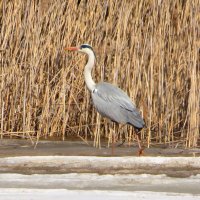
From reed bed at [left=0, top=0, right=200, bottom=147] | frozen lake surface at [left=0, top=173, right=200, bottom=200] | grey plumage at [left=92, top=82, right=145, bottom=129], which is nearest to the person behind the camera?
Result: frozen lake surface at [left=0, top=173, right=200, bottom=200]

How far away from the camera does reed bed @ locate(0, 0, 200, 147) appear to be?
8.83m

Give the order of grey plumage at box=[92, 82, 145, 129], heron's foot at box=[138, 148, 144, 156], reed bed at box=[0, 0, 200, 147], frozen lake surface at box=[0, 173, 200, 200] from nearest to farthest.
→ frozen lake surface at box=[0, 173, 200, 200] → heron's foot at box=[138, 148, 144, 156] → grey plumage at box=[92, 82, 145, 129] → reed bed at box=[0, 0, 200, 147]

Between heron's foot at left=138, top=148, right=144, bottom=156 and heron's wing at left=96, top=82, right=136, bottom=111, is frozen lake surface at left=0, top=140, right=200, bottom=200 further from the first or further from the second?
heron's wing at left=96, top=82, right=136, bottom=111

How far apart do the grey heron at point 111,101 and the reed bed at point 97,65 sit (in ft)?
0.77

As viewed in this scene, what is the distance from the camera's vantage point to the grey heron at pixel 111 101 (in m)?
8.45

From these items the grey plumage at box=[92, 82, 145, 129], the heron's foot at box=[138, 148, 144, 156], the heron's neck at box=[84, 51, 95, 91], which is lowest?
the heron's foot at box=[138, 148, 144, 156]

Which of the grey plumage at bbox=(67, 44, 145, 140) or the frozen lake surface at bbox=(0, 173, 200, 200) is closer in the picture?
the frozen lake surface at bbox=(0, 173, 200, 200)

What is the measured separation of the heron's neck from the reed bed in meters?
0.17

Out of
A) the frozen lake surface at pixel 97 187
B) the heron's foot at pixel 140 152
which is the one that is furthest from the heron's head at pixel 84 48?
the frozen lake surface at pixel 97 187

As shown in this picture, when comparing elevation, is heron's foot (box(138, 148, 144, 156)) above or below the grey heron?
below

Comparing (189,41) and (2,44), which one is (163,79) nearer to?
A: (189,41)

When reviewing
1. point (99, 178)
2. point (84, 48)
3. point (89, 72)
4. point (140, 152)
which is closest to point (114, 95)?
point (89, 72)

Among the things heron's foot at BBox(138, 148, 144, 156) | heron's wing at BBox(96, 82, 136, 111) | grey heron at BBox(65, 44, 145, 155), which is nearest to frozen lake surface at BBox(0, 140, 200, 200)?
heron's foot at BBox(138, 148, 144, 156)

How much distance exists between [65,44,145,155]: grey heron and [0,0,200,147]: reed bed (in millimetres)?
235
